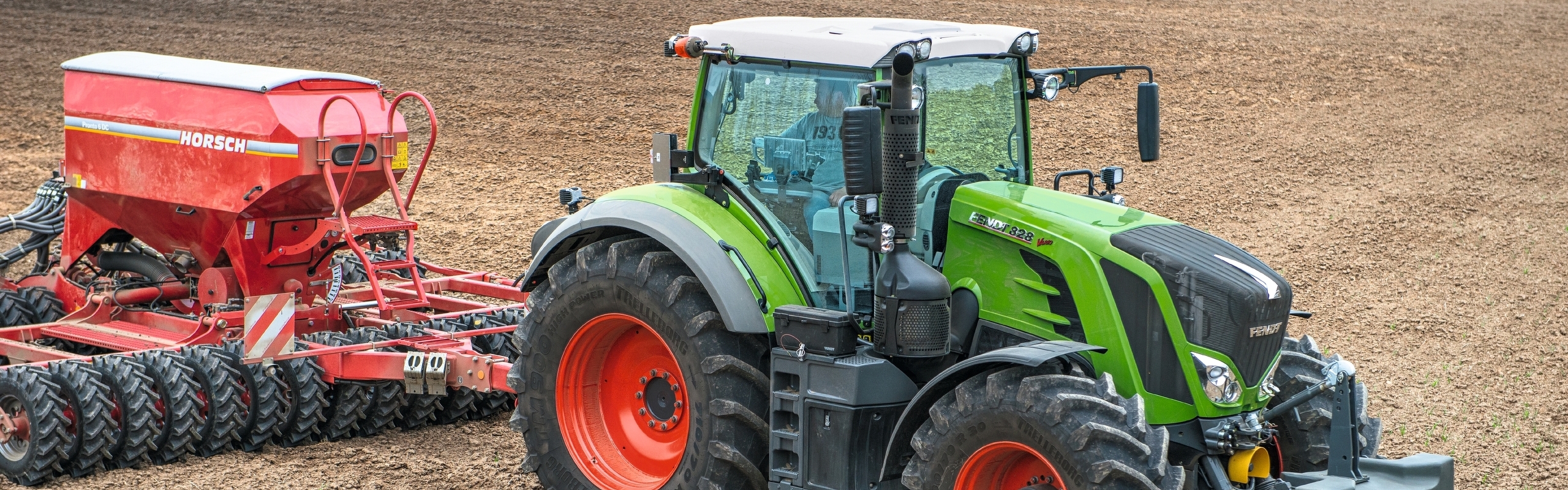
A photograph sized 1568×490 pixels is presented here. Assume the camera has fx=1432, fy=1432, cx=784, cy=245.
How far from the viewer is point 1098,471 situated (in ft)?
13.9

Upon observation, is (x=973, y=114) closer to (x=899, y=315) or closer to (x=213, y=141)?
(x=899, y=315)

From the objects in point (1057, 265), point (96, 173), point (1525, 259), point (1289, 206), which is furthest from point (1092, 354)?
point (1289, 206)

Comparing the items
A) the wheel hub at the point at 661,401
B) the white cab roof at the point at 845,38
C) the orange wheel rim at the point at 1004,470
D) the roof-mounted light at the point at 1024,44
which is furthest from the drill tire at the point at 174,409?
the roof-mounted light at the point at 1024,44

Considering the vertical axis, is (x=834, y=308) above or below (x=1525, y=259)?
above

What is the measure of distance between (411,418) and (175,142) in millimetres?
2035

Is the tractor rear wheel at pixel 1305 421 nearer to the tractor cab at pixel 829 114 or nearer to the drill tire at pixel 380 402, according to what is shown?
the tractor cab at pixel 829 114

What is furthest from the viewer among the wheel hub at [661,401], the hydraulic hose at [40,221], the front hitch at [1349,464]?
the hydraulic hose at [40,221]

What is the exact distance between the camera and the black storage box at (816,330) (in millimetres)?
4941

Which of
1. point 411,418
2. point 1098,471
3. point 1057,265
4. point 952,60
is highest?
point 952,60

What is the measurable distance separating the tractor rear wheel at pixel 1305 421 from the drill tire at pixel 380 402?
4.14 meters

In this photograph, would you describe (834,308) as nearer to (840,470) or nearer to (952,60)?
(840,470)

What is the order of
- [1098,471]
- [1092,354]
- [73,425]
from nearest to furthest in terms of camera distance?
[1098,471] < [1092,354] < [73,425]

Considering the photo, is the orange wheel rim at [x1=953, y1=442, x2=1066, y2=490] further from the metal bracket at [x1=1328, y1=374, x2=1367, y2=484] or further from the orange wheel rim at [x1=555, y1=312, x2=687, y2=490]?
the orange wheel rim at [x1=555, y1=312, x2=687, y2=490]

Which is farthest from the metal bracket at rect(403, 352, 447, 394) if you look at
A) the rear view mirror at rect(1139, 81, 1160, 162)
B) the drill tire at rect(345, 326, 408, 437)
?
the rear view mirror at rect(1139, 81, 1160, 162)
